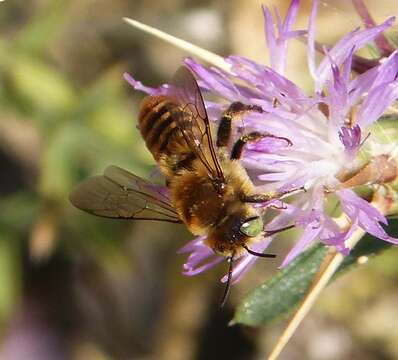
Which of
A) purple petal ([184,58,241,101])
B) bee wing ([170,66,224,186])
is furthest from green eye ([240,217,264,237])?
purple petal ([184,58,241,101])

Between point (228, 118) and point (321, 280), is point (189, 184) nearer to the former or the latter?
point (228, 118)

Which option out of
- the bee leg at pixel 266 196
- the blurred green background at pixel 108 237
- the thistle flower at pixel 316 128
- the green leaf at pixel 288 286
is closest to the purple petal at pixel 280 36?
the thistle flower at pixel 316 128

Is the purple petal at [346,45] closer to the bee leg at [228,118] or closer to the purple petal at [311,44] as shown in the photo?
the purple petal at [311,44]

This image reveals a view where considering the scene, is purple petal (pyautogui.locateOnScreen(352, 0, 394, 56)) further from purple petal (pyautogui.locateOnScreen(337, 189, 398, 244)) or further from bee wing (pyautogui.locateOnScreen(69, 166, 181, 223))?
bee wing (pyautogui.locateOnScreen(69, 166, 181, 223))

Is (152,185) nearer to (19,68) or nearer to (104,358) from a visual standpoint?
(19,68)

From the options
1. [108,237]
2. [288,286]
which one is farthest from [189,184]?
[108,237]

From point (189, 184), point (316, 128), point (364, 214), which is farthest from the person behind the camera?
point (189, 184)
